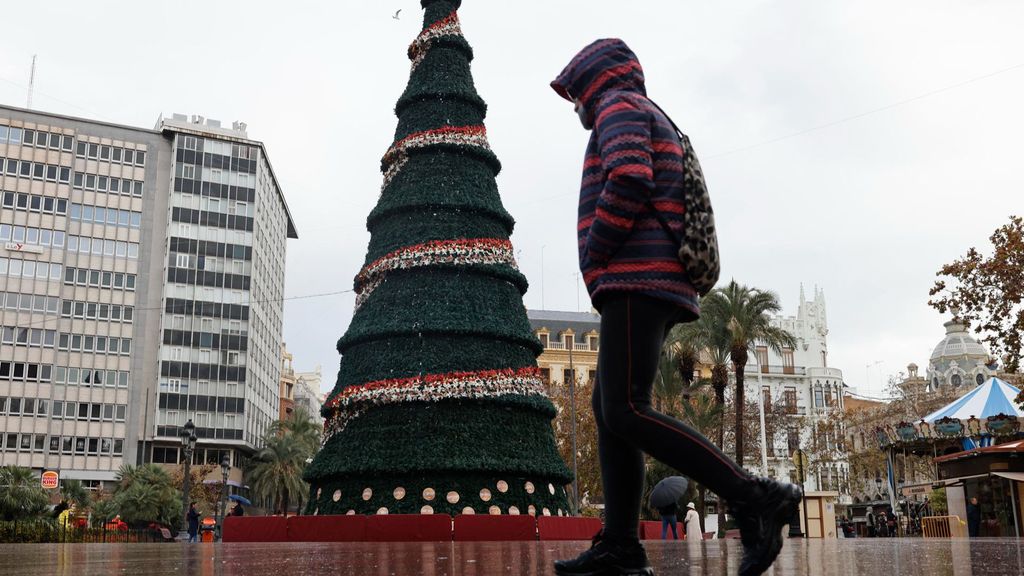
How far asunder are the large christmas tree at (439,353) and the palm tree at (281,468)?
4716 cm

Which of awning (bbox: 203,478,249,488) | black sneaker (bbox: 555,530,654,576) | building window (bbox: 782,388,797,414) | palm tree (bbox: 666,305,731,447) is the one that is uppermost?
building window (bbox: 782,388,797,414)

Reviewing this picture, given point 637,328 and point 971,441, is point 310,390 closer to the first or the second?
point 971,441

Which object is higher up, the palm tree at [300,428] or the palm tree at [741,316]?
the palm tree at [741,316]

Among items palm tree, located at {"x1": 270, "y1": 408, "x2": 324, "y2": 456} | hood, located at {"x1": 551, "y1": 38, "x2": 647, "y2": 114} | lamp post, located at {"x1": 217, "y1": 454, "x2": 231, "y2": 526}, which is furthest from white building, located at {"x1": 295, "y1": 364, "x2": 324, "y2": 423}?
hood, located at {"x1": 551, "y1": 38, "x2": 647, "y2": 114}

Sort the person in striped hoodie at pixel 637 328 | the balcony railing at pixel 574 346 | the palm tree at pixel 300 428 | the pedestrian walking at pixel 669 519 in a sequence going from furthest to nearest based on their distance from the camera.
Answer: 1. the balcony railing at pixel 574 346
2. the palm tree at pixel 300 428
3. the pedestrian walking at pixel 669 519
4. the person in striped hoodie at pixel 637 328

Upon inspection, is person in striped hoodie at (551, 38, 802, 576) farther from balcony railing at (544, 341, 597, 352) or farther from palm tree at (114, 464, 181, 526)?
balcony railing at (544, 341, 597, 352)

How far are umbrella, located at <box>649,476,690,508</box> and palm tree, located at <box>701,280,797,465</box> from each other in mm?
18215

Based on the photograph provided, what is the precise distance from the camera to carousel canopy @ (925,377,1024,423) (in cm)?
3000

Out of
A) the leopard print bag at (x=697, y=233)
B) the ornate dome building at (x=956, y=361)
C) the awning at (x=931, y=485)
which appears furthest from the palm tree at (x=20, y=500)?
the ornate dome building at (x=956, y=361)

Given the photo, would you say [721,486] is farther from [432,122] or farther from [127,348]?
[127,348]

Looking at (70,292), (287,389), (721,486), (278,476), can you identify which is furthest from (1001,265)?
(287,389)

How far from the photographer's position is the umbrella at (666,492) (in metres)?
13.5

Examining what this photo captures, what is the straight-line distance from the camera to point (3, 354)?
2205 inches

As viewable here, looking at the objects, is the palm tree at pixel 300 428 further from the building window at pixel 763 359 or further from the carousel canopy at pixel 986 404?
the carousel canopy at pixel 986 404
